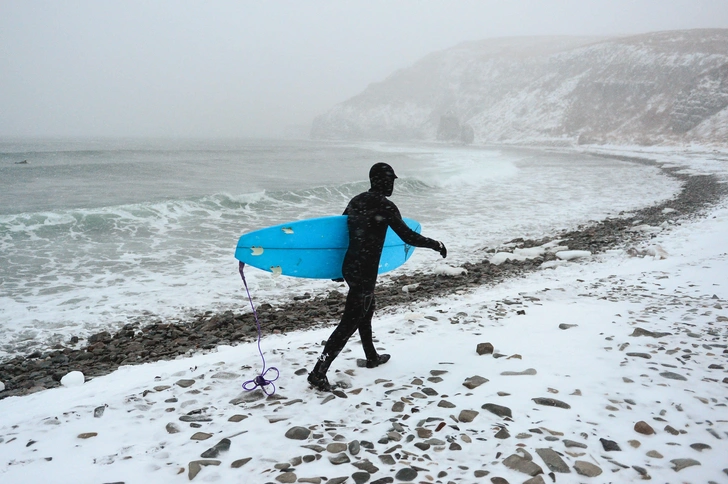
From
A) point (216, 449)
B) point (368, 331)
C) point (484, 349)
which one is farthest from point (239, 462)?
point (484, 349)

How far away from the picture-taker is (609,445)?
3.41 m

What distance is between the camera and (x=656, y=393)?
13.4 feet

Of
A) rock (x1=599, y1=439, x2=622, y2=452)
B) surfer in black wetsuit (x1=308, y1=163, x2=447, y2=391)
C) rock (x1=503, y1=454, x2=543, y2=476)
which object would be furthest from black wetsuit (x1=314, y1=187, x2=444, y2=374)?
rock (x1=599, y1=439, x2=622, y2=452)

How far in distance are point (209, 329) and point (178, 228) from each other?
1112 centimetres

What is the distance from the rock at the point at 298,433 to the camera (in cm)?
383

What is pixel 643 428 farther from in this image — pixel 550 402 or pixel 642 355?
pixel 642 355

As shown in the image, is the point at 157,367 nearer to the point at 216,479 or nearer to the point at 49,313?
the point at 216,479

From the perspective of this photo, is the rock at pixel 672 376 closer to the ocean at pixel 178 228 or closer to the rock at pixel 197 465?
the rock at pixel 197 465

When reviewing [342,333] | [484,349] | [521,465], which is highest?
[342,333]

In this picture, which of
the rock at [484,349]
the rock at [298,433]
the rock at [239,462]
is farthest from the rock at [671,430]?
the rock at [239,462]

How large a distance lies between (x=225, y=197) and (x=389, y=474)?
22767 mm

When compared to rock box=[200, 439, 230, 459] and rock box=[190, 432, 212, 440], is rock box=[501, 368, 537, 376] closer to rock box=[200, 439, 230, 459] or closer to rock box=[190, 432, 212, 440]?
rock box=[200, 439, 230, 459]

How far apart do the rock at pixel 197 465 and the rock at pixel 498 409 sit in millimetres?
2362

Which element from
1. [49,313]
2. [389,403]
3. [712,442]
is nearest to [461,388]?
[389,403]
